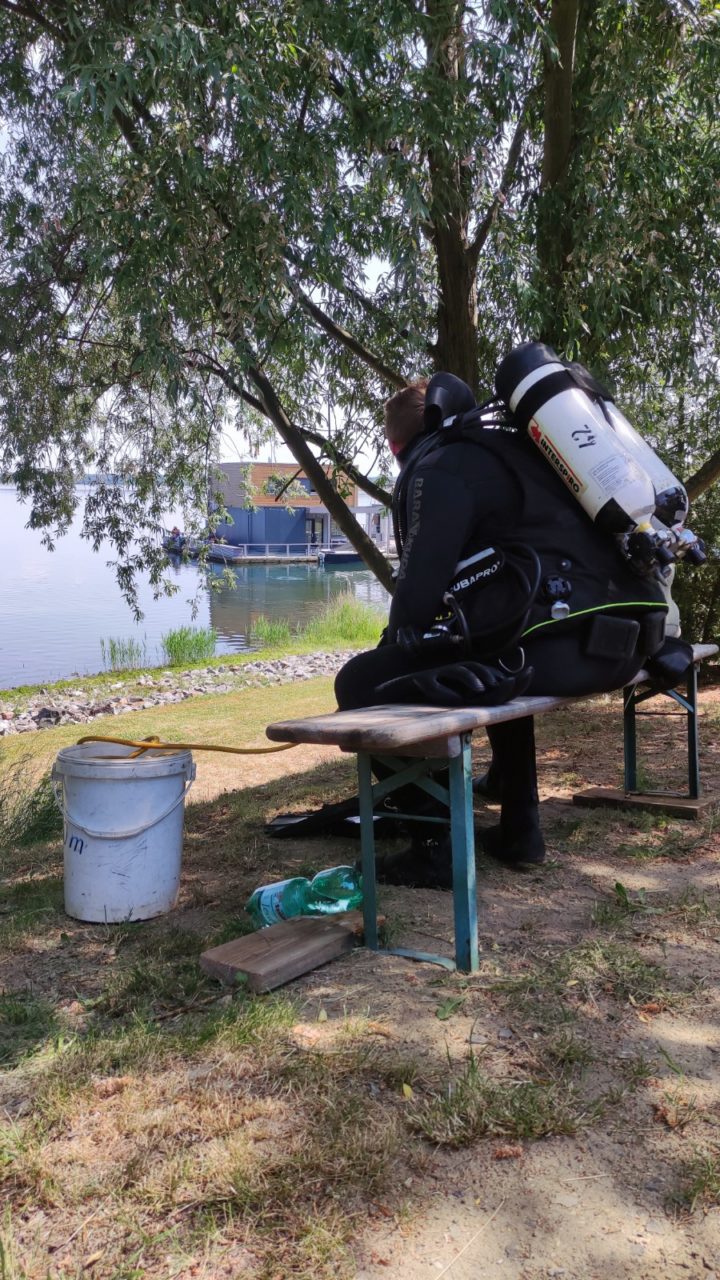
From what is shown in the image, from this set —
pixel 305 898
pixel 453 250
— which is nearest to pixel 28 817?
pixel 305 898

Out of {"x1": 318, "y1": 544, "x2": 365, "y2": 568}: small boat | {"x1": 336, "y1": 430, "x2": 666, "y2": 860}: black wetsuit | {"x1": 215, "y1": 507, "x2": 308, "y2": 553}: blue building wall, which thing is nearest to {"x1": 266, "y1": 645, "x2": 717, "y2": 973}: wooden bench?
{"x1": 336, "y1": 430, "x2": 666, "y2": 860}: black wetsuit

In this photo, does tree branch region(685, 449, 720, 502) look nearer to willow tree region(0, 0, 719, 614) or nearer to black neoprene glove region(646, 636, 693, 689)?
willow tree region(0, 0, 719, 614)

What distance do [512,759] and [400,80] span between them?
316cm

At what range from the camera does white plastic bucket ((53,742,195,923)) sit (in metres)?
3.34

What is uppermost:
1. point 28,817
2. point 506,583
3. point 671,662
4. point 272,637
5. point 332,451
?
point 332,451

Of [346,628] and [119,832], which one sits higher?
[119,832]

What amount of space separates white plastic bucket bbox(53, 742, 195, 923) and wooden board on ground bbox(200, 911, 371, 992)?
1.82 feet

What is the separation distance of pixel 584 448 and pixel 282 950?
1.76 m

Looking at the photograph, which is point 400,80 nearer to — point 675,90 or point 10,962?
point 675,90

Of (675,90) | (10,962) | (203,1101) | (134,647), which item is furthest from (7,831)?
(134,647)

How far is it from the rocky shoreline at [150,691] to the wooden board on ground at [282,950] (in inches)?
326

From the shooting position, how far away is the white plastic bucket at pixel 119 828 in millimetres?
3342

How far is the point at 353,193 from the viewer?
4695 millimetres

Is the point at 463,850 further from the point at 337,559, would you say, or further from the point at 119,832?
the point at 337,559
